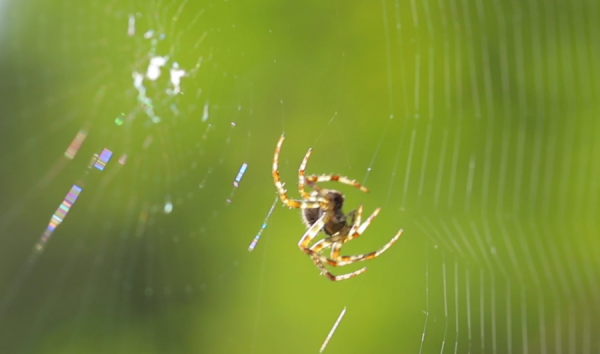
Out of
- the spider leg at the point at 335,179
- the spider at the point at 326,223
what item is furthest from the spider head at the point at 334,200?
the spider leg at the point at 335,179

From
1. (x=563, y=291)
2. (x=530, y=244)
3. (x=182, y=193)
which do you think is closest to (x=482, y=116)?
(x=530, y=244)

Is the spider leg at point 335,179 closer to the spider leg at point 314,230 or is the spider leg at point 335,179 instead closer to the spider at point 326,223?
the spider at point 326,223

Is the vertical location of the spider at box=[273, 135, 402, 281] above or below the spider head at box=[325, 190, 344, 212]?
below

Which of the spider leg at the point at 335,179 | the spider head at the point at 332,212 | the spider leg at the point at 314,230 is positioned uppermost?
the spider leg at the point at 335,179

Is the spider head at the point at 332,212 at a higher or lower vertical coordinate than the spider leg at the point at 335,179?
lower

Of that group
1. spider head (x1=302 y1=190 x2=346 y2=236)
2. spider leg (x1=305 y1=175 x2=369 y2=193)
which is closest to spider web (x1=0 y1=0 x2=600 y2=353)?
spider head (x1=302 y1=190 x2=346 y2=236)

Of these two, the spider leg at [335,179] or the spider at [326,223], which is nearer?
the spider leg at [335,179]

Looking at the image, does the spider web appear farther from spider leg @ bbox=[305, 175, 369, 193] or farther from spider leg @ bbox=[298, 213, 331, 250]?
spider leg @ bbox=[305, 175, 369, 193]

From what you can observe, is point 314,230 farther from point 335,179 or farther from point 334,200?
point 335,179
